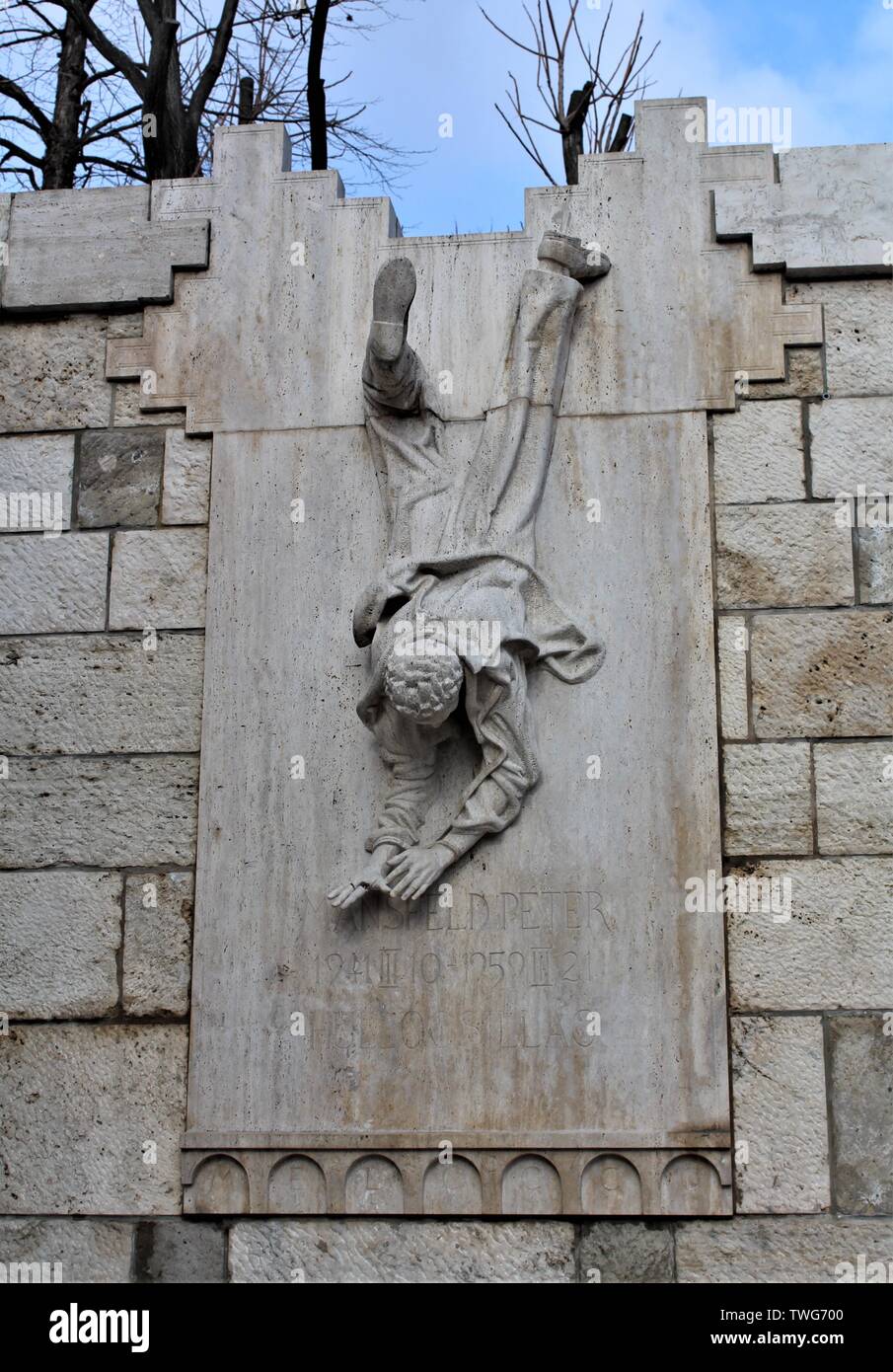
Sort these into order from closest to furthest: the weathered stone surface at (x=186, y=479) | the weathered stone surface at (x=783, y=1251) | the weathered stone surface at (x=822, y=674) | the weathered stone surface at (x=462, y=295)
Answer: the weathered stone surface at (x=783, y=1251), the weathered stone surface at (x=822, y=674), the weathered stone surface at (x=462, y=295), the weathered stone surface at (x=186, y=479)

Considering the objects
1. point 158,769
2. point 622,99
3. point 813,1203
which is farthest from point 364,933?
point 622,99

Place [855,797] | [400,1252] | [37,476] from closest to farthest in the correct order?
[400,1252], [855,797], [37,476]

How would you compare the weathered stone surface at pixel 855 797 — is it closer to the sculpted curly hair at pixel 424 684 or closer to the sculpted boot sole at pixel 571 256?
the sculpted curly hair at pixel 424 684

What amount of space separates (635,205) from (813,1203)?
11.0ft

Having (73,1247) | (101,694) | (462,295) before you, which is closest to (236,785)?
(101,694)

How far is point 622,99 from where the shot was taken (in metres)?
11.7

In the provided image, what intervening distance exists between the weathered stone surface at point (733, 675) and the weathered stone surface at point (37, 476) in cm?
229

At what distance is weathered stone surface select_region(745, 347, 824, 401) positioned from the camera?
6488 mm

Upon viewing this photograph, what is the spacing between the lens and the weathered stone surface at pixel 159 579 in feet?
21.6

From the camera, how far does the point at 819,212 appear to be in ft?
21.7

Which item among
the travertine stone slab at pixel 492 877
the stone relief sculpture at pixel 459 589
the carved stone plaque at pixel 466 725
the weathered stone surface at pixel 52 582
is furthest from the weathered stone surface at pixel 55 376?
the stone relief sculpture at pixel 459 589

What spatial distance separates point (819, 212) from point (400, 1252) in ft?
12.0

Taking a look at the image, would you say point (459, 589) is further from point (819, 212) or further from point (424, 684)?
point (819, 212)
